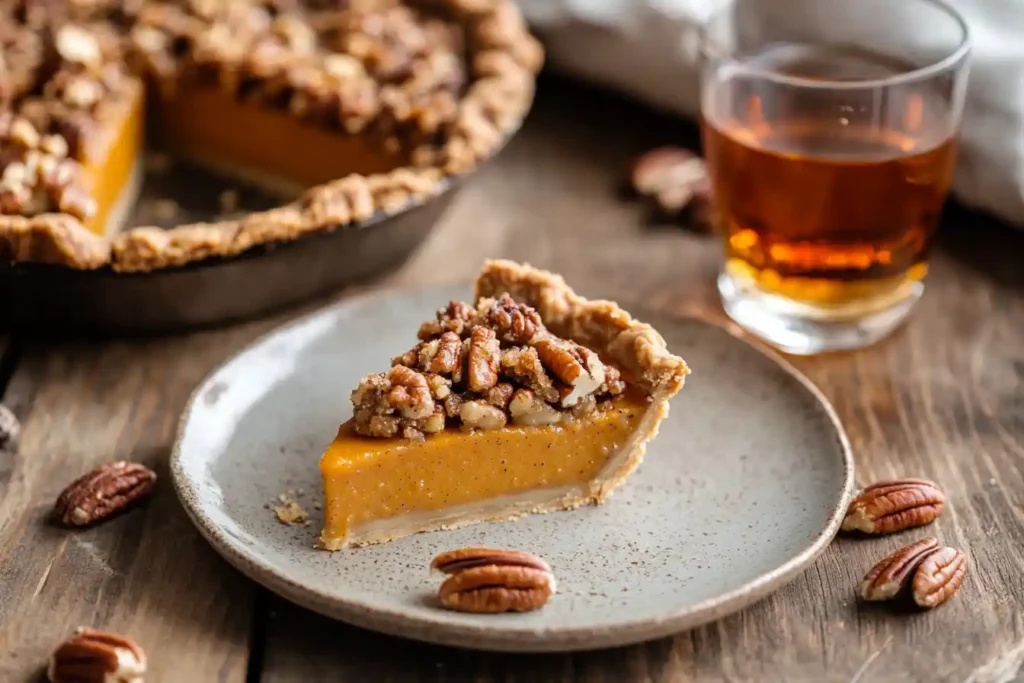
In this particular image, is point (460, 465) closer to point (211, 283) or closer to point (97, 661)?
point (97, 661)

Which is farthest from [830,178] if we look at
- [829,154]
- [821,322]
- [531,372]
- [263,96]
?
[263,96]

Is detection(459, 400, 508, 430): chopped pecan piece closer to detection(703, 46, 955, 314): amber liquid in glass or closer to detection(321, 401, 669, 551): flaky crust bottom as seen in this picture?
detection(321, 401, 669, 551): flaky crust bottom

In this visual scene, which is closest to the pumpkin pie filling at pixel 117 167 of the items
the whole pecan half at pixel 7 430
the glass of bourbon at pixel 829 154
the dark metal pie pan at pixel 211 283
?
the dark metal pie pan at pixel 211 283

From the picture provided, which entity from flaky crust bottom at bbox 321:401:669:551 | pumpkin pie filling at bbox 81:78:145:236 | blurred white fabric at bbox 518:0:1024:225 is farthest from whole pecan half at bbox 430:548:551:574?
blurred white fabric at bbox 518:0:1024:225

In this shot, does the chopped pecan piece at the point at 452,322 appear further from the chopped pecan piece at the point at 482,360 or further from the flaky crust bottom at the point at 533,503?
the flaky crust bottom at the point at 533,503

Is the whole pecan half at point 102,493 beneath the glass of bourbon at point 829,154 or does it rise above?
beneath

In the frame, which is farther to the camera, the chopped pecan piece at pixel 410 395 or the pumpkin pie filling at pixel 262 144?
the pumpkin pie filling at pixel 262 144

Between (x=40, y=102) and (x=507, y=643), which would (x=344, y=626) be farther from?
(x=40, y=102)
